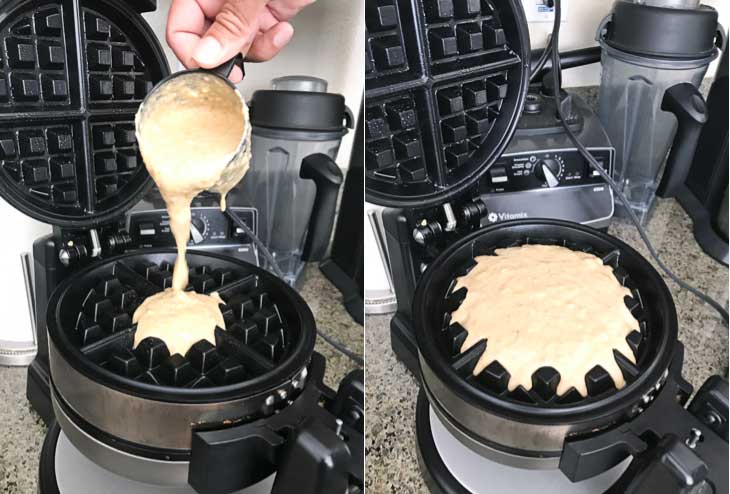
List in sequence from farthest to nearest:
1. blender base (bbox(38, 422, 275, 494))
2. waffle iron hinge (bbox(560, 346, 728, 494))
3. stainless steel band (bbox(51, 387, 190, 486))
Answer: blender base (bbox(38, 422, 275, 494)) → stainless steel band (bbox(51, 387, 190, 486)) → waffle iron hinge (bbox(560, 346, 728, 494))

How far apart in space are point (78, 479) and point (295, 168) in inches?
19.1

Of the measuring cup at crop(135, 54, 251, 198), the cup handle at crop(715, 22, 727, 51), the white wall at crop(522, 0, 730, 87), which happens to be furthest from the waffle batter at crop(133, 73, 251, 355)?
the cup handle at crop(715, 22, 727, 51)

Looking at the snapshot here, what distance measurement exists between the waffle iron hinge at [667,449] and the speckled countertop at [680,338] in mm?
246

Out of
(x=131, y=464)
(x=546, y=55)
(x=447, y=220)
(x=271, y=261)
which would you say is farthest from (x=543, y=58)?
(x=131, y=464)

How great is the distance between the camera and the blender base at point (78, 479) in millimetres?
706

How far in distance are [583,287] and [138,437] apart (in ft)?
1.58

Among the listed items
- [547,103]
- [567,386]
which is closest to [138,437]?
[567,386]

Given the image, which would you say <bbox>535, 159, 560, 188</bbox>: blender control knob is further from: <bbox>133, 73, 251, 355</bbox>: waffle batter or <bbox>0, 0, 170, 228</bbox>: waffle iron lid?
<bbox>0, 0, 170, 228</bbox>: waffle iron lid

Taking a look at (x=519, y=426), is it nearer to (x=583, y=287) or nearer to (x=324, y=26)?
(x=583, y=287)

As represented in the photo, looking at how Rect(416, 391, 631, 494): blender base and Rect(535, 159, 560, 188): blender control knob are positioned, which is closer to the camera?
Rect(416, 391, 631, 494): blender base

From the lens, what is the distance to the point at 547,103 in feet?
3.12

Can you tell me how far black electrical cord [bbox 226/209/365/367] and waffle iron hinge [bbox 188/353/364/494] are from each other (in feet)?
0.97

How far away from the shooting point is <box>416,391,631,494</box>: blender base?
0.66 meters

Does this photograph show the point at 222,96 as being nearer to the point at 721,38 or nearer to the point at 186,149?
the point at 186,149
